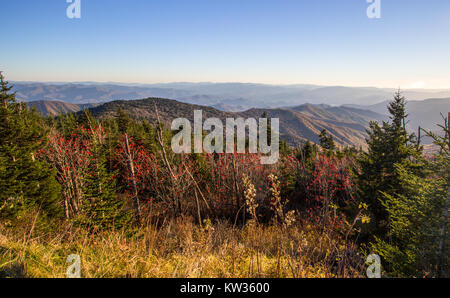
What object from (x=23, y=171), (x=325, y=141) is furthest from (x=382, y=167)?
(x=325, y=141)

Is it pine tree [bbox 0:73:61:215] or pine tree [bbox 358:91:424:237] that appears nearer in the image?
pine tree [bbox 358:91:424:237]

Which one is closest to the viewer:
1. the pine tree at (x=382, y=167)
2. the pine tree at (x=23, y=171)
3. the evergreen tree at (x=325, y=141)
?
the pine tree at (x=382, y=167)

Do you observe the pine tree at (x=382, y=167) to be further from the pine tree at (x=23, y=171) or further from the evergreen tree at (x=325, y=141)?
the evergreen tree at (x=325, y=141)

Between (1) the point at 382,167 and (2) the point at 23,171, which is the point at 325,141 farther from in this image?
(2) the point at 23,171

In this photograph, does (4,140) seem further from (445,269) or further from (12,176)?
(445,269)

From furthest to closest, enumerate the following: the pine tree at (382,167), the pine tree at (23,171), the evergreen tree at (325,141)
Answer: the evergreen tree at (325,141)
the pine tree at (23,171)
the pine tree at (382,167)

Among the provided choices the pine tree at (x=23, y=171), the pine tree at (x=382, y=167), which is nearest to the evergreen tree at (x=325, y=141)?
the pine tree at (x=382, y=167)

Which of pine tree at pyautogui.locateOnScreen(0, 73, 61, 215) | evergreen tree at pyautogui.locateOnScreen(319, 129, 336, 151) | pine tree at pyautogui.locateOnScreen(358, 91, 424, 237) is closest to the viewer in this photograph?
pine tree at pyautogui.locateOnScreen(358, 91, 424, 237)

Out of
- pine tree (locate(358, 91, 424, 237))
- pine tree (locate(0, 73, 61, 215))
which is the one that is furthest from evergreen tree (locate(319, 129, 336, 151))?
pine tree (locate(0, 73, 61, 215))

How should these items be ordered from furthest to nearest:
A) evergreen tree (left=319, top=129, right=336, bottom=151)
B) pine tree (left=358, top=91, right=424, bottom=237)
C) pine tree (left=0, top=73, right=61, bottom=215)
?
evergreen tree (left=319, top=129, right=336, bottom=151) → pine tree (left=0, top=73, right=61, bottom=215) → pine tree (left=358, top=91, right=424, bottom=237)

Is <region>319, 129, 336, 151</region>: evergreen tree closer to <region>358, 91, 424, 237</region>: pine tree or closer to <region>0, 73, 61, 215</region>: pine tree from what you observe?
<region>358, 91, 424, 237</region>: pine tree
